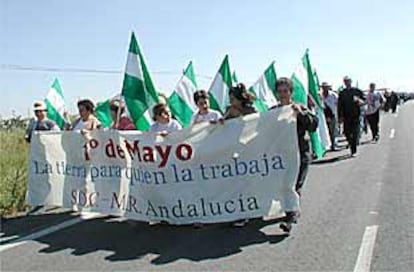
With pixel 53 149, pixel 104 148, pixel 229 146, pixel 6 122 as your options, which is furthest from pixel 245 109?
pixel 6 122

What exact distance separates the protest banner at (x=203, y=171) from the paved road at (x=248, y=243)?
0.95 ft

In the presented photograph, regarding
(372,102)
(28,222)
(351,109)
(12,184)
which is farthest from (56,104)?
(372,102)

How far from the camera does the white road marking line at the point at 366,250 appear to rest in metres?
6.00

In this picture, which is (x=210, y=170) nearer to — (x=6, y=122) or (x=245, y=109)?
(x=245, y=109)

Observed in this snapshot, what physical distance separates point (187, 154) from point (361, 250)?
2.44 meters

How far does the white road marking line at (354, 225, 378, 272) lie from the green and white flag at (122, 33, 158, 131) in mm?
3456

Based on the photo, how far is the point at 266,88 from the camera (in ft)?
53.6

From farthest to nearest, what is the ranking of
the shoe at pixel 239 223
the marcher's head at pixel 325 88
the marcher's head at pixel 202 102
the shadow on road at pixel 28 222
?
1. the marcher's head at pixel 325 88
2. the marcher's head at pixel 202 102
3. the shadow on road at pixel 28 222
4. the shoe at pixel 239 223

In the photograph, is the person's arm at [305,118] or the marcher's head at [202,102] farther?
the marcher's head at [202,102]

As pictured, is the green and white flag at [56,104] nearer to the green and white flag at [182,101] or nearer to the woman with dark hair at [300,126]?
the green and white flag at [182,101]

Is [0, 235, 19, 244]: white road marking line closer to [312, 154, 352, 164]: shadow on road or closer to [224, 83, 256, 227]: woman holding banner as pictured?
[224, 83, 256, 227]: woman holding banner

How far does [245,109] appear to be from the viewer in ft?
26.8

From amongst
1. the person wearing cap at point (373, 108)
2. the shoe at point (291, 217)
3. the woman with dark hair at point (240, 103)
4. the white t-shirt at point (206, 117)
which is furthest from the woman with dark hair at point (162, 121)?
the person wearing cap at point (373, 108)

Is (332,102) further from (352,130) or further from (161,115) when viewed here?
(161,115)
